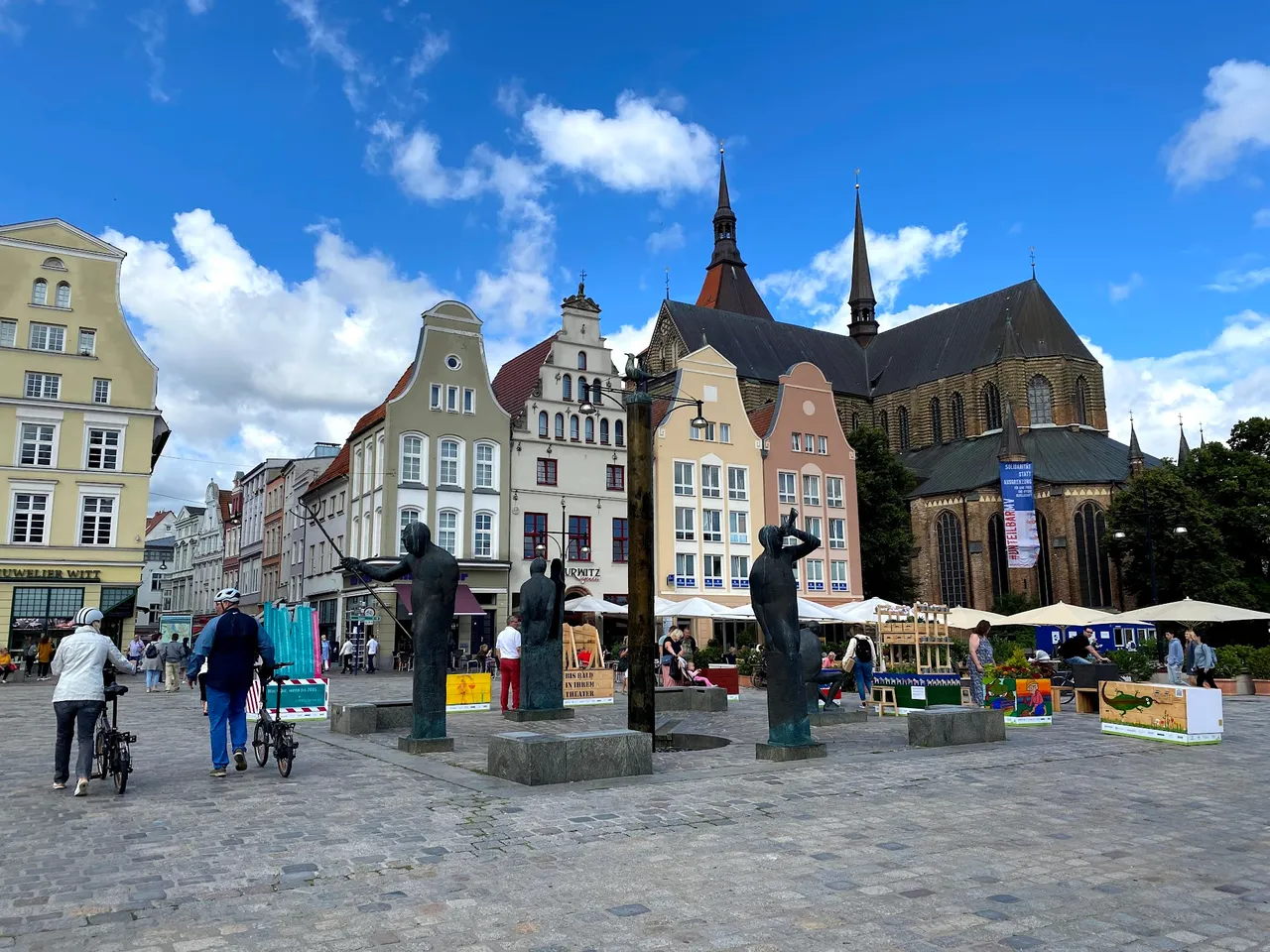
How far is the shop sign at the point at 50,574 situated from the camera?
3519 centimetres

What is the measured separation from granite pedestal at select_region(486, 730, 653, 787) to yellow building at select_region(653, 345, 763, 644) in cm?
3358

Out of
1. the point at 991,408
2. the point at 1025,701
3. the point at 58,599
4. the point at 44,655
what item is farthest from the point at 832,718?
the point at 991,408

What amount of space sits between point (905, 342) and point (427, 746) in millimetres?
72380

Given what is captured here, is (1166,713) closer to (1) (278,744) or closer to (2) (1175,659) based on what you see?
(2) (1175,659)

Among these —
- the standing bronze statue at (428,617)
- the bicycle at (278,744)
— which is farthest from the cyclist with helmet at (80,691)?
the standing bronze statue at (428,617)

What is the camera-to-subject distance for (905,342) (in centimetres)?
7862

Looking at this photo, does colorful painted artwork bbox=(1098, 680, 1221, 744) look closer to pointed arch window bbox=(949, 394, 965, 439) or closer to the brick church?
the brick church

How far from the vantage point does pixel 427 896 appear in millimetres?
5508

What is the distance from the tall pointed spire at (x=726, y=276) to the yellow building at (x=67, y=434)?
5173 centimetres

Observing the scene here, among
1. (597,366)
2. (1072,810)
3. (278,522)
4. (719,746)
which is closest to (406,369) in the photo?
(597,366)

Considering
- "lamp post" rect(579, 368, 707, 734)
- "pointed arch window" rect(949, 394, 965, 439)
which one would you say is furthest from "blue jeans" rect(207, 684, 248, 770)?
"pointed arch window" rect(949, 394, 965, 439)

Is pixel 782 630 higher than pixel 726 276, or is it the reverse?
pixel 726 276

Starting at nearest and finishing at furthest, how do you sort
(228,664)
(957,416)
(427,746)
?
(228,664) < (427,746) < (957,416)

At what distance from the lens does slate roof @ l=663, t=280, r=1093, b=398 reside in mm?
67688
